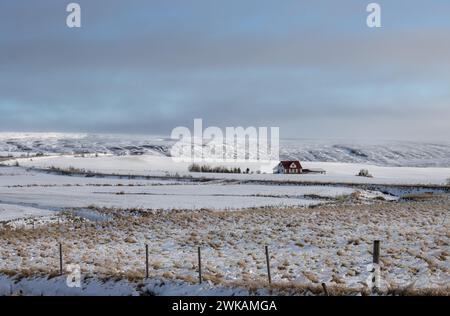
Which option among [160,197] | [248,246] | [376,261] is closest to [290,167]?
[160,197]

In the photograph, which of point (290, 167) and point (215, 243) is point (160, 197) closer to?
point (215, 243)

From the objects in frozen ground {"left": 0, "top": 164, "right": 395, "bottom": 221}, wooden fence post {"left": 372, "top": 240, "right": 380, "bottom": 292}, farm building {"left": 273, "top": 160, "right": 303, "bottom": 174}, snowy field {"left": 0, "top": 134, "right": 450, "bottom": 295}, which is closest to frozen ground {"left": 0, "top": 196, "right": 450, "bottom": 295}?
snowy field {"left": 0, "top": 134, "right": 450, "bottom": 295}

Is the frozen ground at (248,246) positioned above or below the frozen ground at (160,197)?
above

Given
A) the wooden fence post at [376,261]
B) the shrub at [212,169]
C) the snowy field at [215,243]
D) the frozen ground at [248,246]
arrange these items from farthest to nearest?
the shrub at [212,169]
the frozen ground at [248,246]
the snowy field at [215,243]
the wooden fence post at [376,261]

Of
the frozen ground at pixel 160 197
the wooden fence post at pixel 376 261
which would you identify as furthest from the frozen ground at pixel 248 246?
the frozen ground at pixel 160 197

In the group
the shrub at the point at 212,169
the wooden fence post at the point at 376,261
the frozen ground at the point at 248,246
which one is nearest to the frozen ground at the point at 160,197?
the frozen ground at the point at 248,246

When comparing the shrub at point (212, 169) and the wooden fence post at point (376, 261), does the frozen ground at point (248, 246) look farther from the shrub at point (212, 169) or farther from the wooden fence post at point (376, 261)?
the shrub at point (212, 169)

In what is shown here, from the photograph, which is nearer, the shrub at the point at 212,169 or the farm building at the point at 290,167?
the shrub at the point at 212,169

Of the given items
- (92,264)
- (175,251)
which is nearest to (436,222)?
(175,251)

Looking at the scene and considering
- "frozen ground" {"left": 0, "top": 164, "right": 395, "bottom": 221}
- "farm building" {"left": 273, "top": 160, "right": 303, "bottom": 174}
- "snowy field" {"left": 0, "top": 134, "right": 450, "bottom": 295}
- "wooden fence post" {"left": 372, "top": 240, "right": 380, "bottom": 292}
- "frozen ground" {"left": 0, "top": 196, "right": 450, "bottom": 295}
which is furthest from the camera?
"farm building" {"left": 273, "top": 160, "right": 303, "bottom": 174}

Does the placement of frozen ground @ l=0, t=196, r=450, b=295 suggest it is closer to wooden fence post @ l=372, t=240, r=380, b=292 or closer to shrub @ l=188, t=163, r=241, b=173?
wooden fence post @ l=372, t=240, r=380, b=292

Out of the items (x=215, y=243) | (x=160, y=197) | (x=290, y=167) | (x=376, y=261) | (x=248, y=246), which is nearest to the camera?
(x=376, y=261)

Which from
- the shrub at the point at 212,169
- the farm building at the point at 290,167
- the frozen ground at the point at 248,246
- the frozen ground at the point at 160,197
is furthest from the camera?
the farm building at the point at 290,167

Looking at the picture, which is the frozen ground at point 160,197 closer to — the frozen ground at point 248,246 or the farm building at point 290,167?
the frozen ground at point 248,246
